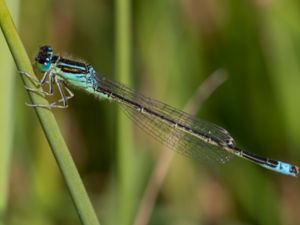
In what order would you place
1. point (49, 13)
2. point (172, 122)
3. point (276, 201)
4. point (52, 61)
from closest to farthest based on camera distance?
point (52, 61) < point (172, 122) < point (276, 201) < point (49, 13)

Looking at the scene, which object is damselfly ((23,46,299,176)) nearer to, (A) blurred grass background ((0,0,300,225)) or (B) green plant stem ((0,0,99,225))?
(A) blurred grass background ((0,0,300,225))

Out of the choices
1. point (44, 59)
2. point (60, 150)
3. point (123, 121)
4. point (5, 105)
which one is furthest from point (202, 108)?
point (60, 150)

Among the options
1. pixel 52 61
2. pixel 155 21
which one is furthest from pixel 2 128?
pixel 155 21

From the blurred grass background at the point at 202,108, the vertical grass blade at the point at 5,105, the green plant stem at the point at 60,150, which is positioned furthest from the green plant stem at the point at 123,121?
the blurred grass background at the point at 202,108

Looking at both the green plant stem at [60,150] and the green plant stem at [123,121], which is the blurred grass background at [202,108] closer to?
the green plant stem at [123,121]

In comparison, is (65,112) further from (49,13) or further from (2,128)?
(2,128)

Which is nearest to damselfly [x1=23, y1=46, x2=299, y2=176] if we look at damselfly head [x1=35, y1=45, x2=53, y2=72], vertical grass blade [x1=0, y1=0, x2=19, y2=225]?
damselfly head [x1=35, y1=45, x2=53, y2=72]

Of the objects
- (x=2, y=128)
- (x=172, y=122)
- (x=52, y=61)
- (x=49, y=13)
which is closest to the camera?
(x=2, y=128)
